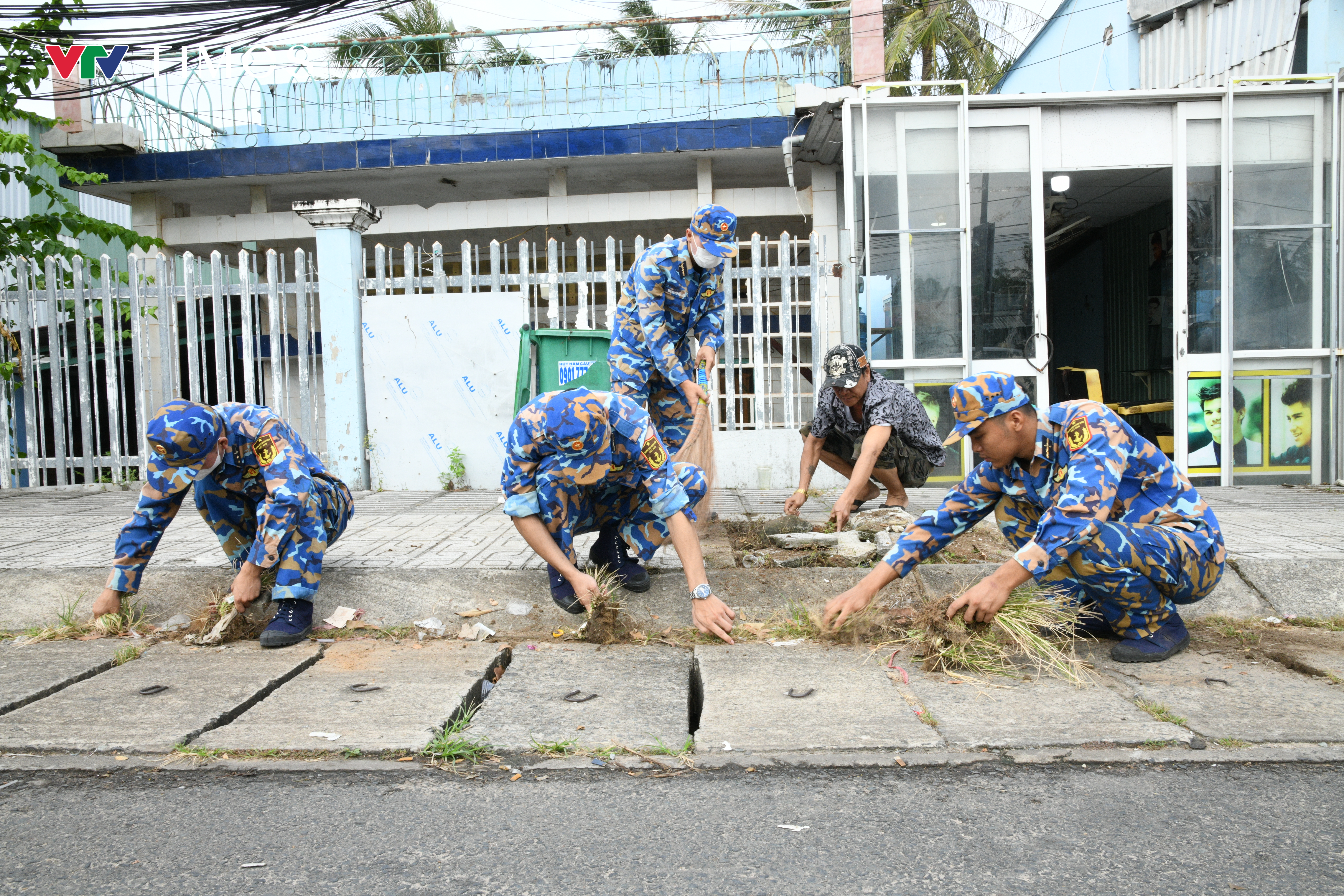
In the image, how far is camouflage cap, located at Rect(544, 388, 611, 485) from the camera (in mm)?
3264

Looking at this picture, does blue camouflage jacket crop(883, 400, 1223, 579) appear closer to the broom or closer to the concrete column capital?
the broom

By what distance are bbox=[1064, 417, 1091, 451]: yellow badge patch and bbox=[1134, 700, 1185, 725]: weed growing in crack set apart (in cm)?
80

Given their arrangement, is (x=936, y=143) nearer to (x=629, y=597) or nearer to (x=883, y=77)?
(x=883, y=77)

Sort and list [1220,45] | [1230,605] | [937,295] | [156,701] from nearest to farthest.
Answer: [156,701]
[1230,605]
[937,295]
[1220,45]

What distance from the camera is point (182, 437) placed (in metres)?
3.29

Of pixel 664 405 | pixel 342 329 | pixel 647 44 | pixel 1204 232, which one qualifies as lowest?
pixel 664 405

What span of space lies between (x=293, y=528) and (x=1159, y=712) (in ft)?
10.2

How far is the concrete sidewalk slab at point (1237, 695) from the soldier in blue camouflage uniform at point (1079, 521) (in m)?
0.10

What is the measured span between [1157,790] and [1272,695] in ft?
3.13

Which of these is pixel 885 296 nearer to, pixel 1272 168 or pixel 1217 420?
pixel 1217 420

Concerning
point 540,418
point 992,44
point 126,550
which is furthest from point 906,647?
point 992,44

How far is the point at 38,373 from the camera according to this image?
7.48 meters

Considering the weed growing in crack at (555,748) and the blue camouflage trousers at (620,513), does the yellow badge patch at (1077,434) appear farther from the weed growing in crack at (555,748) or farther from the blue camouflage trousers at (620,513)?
the weed growing in crack at (555,748)

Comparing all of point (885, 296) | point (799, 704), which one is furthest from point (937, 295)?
point (799, 704)
